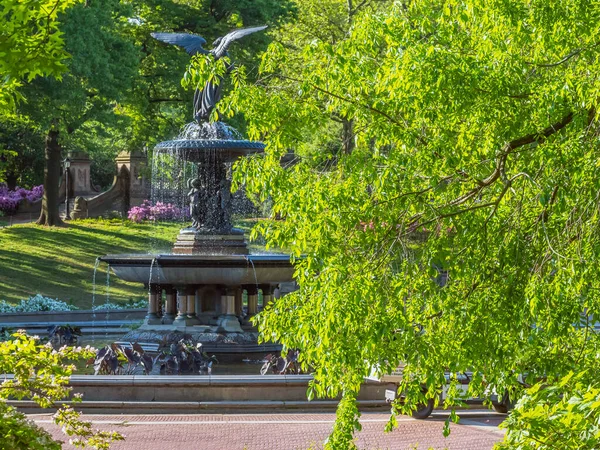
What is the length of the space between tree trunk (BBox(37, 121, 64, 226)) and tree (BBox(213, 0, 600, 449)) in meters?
33.4

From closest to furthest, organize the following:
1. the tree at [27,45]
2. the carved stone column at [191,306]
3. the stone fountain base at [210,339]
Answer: the tree at [27,45] → the stone fountain base at [210,339] → the carved stone column at [191,306]

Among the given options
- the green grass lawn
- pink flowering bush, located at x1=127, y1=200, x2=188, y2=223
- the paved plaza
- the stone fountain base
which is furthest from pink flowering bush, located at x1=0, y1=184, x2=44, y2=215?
the paved plaza

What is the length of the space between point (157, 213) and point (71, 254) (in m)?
7.67

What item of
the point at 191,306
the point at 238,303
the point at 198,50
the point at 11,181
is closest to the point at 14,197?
the point at 11,181

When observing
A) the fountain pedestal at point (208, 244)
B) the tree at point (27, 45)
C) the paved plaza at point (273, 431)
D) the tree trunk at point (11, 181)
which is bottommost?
the paved plaza at point (273, 431)

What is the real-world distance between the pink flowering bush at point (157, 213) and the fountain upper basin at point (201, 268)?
24442 mm

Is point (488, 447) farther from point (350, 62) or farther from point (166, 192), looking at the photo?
point (166, 192)

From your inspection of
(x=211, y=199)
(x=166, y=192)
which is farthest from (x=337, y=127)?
(x=211, y=199)

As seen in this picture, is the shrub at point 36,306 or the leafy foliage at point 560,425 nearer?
the leafy foliage at point 560,425

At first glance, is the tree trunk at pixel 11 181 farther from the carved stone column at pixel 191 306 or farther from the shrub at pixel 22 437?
the shrub at pixel 22 437

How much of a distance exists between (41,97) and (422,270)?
28161 millimetres

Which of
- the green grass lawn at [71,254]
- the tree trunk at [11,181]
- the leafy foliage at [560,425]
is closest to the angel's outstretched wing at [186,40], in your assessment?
the green grass lawn at [71,254]

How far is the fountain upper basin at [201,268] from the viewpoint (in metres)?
20.8

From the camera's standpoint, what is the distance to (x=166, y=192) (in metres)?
52.3
